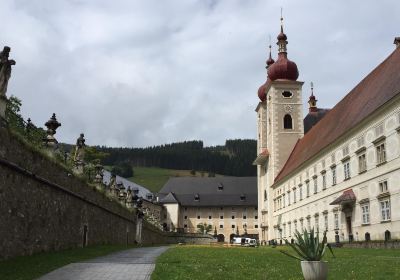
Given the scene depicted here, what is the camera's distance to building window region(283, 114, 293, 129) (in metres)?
59.2

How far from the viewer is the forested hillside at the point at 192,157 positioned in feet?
548

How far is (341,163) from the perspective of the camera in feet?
111

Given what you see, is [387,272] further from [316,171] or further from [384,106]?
[316,171]

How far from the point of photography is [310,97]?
70812 mm

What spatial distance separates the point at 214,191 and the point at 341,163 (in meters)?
68.8

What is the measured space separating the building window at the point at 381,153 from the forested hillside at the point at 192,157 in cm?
13259

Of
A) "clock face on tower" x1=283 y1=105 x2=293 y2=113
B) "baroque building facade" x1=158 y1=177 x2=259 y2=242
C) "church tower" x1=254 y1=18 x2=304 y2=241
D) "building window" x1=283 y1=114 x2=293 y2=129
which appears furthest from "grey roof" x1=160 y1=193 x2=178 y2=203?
"clock face on tower" x1=283 y1=105 x2=293 y2=113

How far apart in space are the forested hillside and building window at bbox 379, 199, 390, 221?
436 feet

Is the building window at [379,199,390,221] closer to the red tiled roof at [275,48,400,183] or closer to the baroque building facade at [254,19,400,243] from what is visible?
the baroque building facade at [254,19,400,243]

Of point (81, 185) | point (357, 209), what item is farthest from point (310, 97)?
point (81, 185)

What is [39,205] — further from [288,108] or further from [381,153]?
[288,108]

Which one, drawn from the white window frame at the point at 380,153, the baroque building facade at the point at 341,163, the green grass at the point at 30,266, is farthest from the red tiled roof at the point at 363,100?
the green grass at the point at 30,266

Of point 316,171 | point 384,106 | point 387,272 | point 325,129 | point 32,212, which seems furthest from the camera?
point 325,129

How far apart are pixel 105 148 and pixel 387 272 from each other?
175801 millimetres
